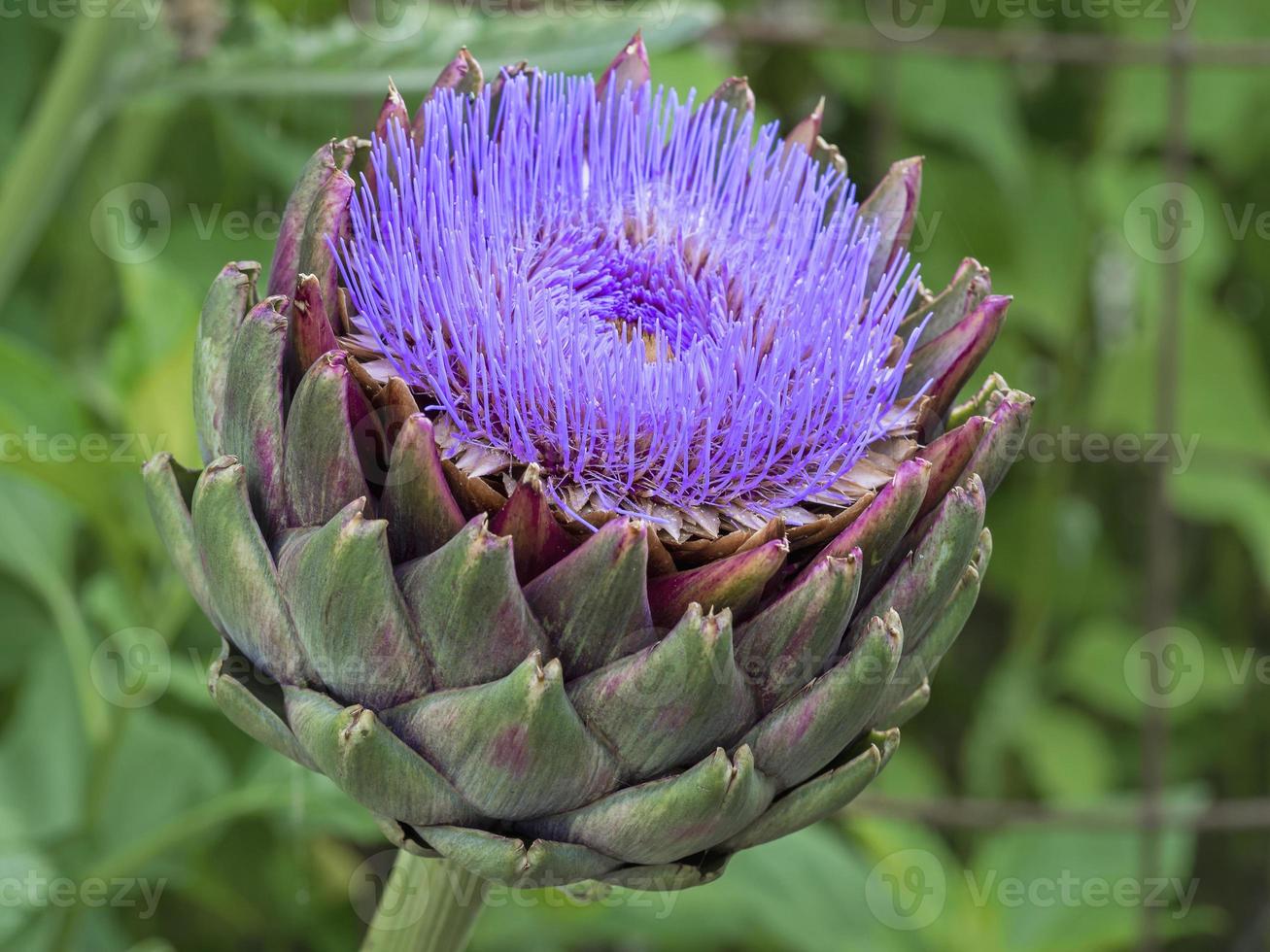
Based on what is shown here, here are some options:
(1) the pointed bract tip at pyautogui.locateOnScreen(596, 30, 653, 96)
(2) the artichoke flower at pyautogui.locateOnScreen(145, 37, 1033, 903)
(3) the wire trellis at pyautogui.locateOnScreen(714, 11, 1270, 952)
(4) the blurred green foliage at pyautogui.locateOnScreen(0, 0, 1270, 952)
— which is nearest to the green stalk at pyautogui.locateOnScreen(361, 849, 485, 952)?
(2) the artichoke flower at pyautogui.locateOnScreen(145, 37, 1033, 903)

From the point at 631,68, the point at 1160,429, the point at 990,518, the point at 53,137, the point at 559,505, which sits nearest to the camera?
the point at 559,505

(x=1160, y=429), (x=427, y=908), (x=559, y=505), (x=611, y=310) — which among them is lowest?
(x=427, y=908)

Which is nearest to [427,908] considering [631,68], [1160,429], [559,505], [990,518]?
[559,505]

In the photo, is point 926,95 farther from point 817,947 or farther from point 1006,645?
point 817,947

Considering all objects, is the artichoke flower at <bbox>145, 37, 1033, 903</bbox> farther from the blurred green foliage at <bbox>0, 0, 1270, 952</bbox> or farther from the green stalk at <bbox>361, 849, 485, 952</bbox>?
the blurred green foliage at <bbox>0, 0, 1270, 952</bbox>

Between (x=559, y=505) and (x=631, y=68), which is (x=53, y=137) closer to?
(x=631, y=68)

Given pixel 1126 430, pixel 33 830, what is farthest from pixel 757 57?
pixel 33 830
